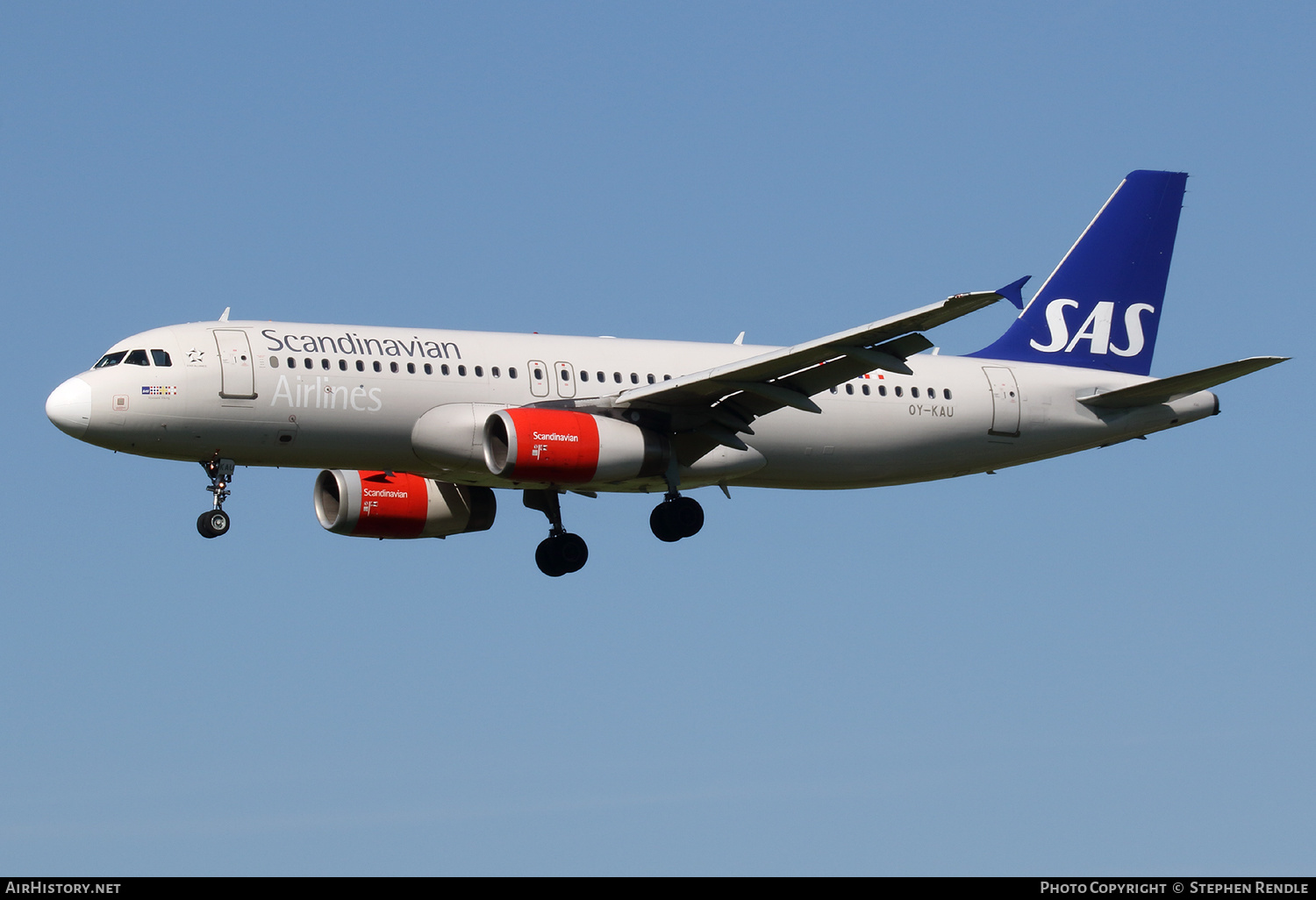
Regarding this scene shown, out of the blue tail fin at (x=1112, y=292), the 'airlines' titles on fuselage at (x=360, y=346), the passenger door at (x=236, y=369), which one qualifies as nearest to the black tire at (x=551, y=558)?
the 'airlines' titles on fuselage at (x=360, y=346)

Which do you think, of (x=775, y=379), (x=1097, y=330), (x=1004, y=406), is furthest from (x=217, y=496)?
(x=1097, y=330)

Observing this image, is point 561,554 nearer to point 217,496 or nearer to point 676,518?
point 676,518

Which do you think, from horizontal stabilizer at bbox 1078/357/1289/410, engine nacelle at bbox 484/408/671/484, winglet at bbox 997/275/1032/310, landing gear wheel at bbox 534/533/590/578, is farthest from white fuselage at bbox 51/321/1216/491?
winglet at bbox 997/275/1032/310

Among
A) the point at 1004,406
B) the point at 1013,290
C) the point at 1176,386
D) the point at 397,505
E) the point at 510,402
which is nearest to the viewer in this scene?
the point at 1013,290

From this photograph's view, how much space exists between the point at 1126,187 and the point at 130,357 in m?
24.4

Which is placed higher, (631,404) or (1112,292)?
(1112,292)

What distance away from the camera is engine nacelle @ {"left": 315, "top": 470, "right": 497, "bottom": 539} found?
139ft

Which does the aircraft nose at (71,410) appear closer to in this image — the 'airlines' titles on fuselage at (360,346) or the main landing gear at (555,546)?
the 'airlines' titles on fuselage at (360,346)

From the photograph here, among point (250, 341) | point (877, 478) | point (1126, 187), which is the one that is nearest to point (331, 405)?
point (250, 341)

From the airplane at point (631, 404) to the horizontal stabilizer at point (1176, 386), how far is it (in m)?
0.06

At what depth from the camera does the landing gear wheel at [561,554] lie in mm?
42625

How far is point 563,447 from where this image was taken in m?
37.4

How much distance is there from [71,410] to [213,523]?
3.49 metres

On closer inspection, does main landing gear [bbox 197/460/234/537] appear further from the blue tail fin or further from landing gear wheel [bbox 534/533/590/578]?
the blue tail fin
